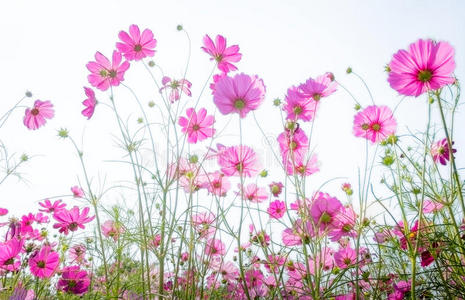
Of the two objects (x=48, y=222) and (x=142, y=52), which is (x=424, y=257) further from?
(x=48, y=222)

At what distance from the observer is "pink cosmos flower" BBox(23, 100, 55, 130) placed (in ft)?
5.79

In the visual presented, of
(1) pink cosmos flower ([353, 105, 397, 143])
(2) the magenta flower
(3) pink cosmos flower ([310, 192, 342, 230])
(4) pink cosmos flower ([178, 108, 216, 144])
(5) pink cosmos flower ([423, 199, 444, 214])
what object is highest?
(4) pink cosmos flower ([178, 108, 216, 144])

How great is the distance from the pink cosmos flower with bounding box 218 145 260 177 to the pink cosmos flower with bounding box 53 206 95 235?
0.87 meters

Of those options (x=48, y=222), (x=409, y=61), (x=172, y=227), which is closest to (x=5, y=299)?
(x=172, y=227)

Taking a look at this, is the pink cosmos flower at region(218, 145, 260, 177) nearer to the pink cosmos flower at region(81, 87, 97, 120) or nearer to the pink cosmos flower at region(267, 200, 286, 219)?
the pink cosmos flower at region(267, 200, 286, 219)

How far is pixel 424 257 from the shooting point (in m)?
1.06

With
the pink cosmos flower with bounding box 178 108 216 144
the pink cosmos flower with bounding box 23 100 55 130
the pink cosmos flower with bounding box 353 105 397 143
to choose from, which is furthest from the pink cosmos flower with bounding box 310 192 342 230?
the pink cosmos flower with bounding box 23 100 55 130

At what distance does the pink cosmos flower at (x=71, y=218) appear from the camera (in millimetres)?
1627

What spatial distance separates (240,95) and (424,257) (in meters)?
0.79

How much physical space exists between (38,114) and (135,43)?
2.71 feet

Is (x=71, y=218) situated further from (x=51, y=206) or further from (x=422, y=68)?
(x=422, y=68)

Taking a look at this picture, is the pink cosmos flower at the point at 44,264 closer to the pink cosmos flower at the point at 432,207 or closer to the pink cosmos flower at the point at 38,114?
the pink cosmos flower at the point at 38,114

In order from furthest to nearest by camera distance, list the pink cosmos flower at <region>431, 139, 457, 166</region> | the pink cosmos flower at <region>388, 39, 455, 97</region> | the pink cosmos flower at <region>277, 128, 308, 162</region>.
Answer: the pink cosmos flower at <region>431, 139, 457, 166</region> → the pink cosmos flower at <region>277, 128, 308, 162</region> → the pink cosmos flower at <region>388, 39, 455, 97</region>

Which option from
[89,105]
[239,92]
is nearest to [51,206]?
[89,105]
